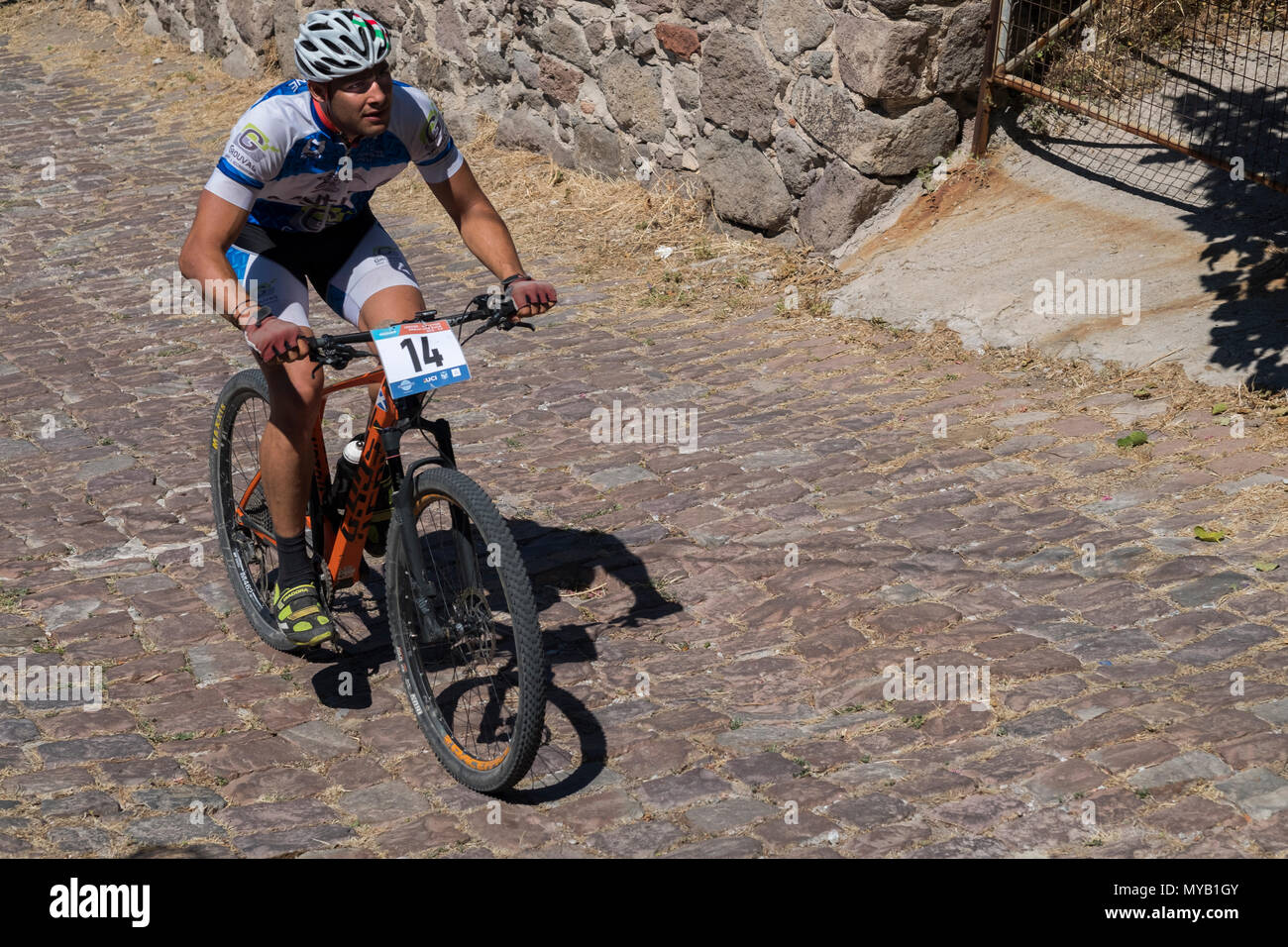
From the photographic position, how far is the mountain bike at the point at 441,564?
12.6 ft

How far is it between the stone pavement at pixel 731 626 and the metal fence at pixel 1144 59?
1915 millimetres

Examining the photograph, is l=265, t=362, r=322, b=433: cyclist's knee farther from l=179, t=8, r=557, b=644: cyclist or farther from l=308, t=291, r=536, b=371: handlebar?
l=308, t=291, r=536, b=371: handlebar

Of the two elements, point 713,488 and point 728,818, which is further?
point 713,488

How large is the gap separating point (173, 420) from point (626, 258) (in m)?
3.20

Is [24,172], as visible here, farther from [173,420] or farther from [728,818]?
[728,818]

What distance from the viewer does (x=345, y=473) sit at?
4578 mm

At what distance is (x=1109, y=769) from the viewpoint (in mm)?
3967

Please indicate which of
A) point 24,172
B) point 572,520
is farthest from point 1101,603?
point 24,172

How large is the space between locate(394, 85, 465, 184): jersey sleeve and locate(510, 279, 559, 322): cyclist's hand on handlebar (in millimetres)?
633

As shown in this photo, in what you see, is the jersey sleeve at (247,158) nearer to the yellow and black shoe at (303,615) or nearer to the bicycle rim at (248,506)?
the bicycle rim at (248,506)

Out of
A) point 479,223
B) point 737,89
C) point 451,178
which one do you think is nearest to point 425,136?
point 451,178

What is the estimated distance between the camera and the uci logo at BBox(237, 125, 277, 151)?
418 cm

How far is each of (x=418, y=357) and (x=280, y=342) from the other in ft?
1.24

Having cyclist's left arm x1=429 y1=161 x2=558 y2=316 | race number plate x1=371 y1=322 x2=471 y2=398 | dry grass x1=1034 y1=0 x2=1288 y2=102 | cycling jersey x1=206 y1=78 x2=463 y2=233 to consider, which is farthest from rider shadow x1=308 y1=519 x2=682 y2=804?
dry grass x1=1034 y1=0 x2=1288 y2=102
